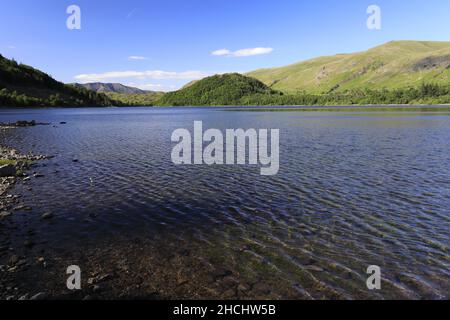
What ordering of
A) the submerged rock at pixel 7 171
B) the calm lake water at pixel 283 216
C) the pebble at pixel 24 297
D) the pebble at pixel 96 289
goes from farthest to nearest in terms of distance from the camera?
the submerged rock at pixel 7 171, the calm lake water at pixel 283 216, the pebble at pixel 96 289, the pebble at pixel 24 297

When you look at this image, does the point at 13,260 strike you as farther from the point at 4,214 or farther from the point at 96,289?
the point at 4,214

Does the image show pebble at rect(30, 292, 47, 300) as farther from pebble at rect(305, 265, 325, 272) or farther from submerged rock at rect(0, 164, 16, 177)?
submerged rock at rect(0, 164, 16, 177)

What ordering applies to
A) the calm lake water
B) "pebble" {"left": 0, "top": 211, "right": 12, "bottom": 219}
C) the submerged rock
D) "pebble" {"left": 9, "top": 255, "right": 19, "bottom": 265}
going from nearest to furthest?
1. the calm lake water
2. "pebble" {"left": 9, "top": 255, "right": 19, "bottom": 265}
3. "pebble" {"left": 0, "top": 211, "right": 12, "bottom": 219}
4. the submerged rock

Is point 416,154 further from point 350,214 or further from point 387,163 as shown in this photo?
point 350,214

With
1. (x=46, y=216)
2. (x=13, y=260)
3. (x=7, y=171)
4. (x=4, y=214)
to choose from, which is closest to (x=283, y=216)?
(x=13, y=260)

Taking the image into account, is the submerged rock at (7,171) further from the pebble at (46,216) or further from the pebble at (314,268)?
the pebble at (314,268)

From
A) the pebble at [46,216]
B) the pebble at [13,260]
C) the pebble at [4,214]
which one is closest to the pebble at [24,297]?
the pebble at [13,260]

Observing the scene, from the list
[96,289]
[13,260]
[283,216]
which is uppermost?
[283,216]

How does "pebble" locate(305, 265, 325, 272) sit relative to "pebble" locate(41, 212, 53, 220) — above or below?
below

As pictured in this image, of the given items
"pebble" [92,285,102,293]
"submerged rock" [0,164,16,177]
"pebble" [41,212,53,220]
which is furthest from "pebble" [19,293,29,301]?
"submerged rock" [0,164,16,177]

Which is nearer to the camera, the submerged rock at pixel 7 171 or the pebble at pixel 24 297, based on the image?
the pebble at pixel 24 297

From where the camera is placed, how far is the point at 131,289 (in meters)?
12.1

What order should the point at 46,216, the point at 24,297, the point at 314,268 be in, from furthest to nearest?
the point at 46,216 → the point at 314,268 → the point at 24,297
